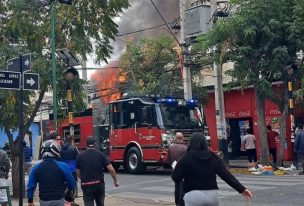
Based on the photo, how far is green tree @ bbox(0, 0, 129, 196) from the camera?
15.1 m

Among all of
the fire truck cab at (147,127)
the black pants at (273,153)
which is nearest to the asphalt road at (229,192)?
the fire truck cab at (147,127)

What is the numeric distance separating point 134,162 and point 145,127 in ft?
5.61

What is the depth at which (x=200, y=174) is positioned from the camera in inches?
248

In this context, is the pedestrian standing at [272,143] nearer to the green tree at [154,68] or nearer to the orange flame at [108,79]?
the green tree at [154,68]

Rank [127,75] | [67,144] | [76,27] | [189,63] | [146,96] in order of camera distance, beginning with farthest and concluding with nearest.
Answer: [127,75], [189,63], [146,96], [76,27], [67,144]

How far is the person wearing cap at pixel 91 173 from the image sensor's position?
29.8 ft

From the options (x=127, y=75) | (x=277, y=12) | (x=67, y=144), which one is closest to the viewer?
(x=67, y=144)

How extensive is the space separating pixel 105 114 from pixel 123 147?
274 cm

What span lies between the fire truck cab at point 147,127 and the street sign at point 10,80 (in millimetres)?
11423

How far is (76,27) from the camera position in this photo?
15.8 meters

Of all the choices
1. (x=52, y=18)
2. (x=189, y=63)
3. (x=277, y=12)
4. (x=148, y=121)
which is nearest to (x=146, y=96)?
(x=148, y=121)

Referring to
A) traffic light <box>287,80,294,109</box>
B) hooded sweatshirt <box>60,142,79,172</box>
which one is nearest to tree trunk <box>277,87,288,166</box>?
traffic light <box>287,80,294,109</box>

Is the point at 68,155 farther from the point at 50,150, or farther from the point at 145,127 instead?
the point at 145,127

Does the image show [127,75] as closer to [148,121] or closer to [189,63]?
[189,63]
